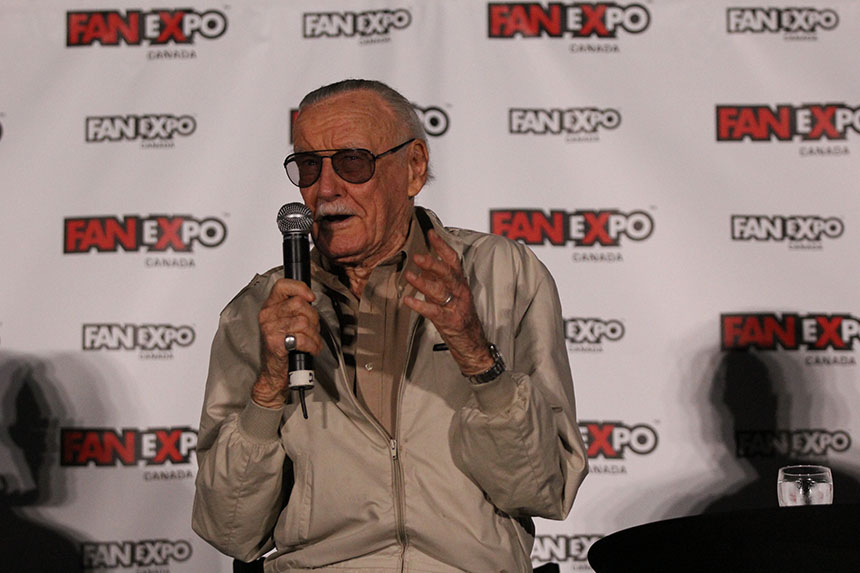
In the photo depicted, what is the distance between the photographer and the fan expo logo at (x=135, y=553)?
3.70 m

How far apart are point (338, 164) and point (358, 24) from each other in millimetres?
1701

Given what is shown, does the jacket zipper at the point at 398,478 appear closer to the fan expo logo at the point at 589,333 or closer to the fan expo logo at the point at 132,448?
the fan expo logo at the point at 589,333

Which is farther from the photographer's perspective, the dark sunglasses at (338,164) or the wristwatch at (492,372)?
the dark sunglasses at (338,164)

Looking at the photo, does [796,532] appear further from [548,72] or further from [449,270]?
[548,72]

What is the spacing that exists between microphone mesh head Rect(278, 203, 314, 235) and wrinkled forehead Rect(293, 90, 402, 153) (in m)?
0.33

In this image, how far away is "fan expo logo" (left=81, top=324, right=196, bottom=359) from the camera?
3727mm

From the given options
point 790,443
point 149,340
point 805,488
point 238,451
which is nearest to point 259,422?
point 238,451

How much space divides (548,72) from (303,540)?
7.15ft

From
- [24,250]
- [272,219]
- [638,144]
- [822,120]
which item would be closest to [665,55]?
[638,144]

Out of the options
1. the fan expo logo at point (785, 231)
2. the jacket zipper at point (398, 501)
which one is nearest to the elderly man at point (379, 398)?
the jacket zipper at point (398, 501)

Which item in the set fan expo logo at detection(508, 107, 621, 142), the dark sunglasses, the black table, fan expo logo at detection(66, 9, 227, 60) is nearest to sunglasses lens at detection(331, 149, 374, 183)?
the dark sunglasses

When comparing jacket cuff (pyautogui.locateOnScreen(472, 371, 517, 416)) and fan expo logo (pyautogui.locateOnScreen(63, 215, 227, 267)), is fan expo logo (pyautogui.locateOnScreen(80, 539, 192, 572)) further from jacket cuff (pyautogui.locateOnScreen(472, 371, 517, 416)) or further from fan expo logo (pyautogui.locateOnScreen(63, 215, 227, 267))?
jacket cuff (pyautogui.locateOnScreen(472, 371, 517, 416))

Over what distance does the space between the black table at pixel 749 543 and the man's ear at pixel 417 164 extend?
1133 millimetres

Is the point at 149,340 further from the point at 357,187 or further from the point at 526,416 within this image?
the point at 526,416
